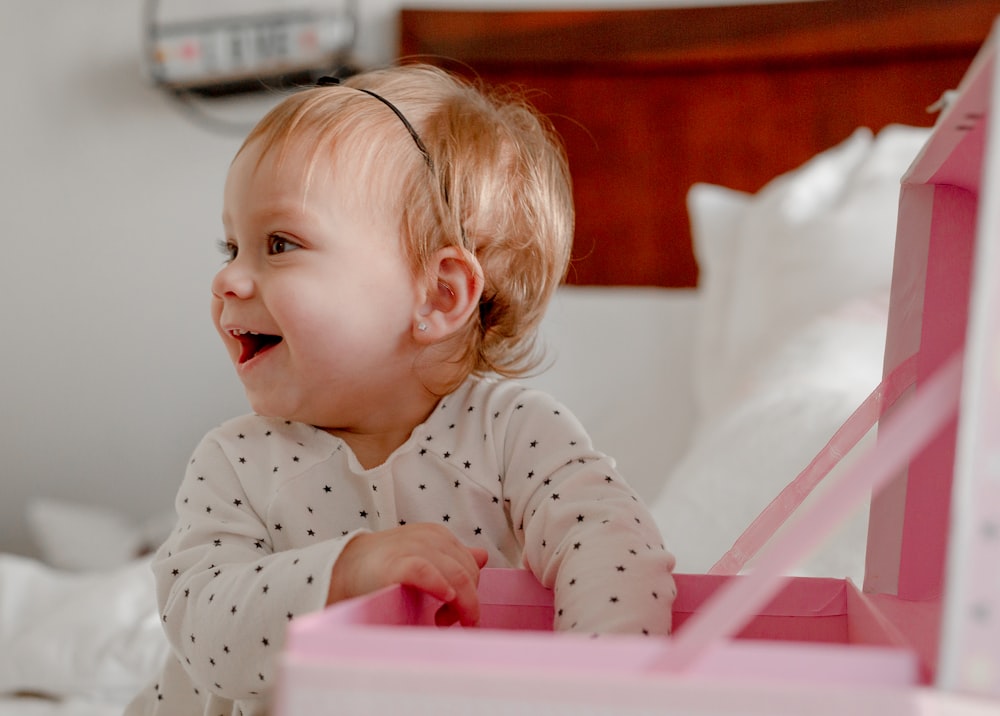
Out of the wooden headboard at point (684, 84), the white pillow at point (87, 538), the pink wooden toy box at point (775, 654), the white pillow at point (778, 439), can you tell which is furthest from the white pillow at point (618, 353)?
the pink wooden toy box at point (775, 654)

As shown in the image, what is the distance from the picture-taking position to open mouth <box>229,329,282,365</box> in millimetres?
701

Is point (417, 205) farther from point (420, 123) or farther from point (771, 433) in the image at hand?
point (771, 433)

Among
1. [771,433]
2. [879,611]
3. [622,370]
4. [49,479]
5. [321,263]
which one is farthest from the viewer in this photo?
[49,479]

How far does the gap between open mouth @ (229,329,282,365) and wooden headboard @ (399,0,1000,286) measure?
1.17m

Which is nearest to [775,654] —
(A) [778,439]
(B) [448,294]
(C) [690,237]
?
(B) [448,294]

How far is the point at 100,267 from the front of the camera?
2281mm

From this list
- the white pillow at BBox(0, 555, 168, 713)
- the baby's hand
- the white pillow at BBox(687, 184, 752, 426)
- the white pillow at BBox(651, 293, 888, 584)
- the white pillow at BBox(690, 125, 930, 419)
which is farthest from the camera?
the white pillow at BBox(687, 184, 752, 426)

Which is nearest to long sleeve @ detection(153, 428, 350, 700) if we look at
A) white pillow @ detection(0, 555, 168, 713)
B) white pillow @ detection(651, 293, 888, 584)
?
white pillow @ detection(651, 293, 888, 584)

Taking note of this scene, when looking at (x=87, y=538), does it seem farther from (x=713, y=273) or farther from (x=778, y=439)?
(x=778, y=439)

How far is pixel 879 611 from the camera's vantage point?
0.51 m

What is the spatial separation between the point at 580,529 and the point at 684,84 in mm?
1459

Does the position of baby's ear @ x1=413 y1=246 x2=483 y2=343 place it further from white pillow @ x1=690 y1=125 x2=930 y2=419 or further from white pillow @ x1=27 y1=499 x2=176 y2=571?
white pillow @ x1=27 y1=499 x2=176 y2=571

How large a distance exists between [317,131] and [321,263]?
9 centimetres

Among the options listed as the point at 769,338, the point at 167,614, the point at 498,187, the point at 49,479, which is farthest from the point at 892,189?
the point at 49,479
